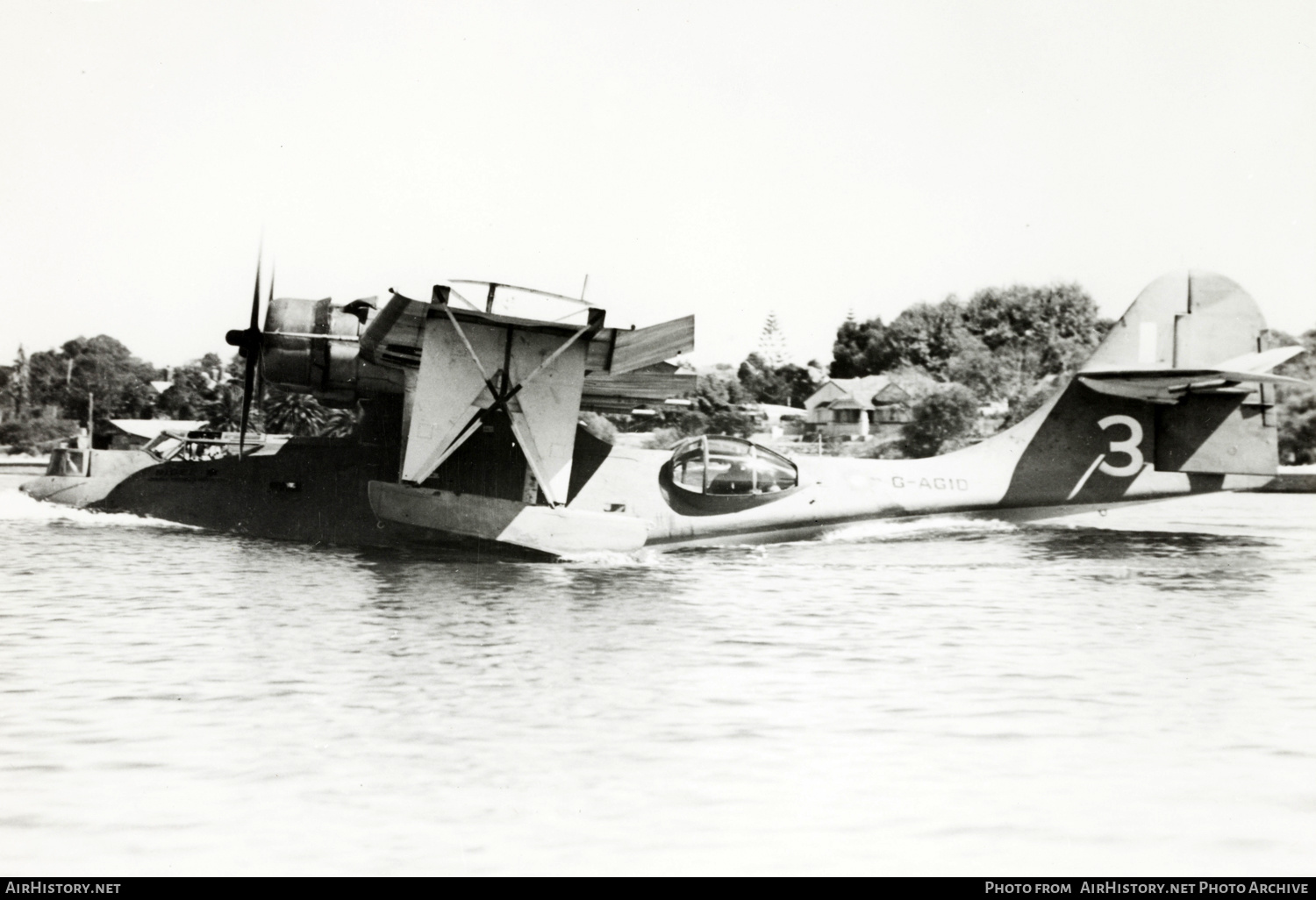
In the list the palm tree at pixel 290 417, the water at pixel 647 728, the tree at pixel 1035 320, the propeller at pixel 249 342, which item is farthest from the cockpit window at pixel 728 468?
the tree at pixel 1035 320

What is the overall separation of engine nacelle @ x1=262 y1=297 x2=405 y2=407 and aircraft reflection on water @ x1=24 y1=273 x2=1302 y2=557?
0.07ft

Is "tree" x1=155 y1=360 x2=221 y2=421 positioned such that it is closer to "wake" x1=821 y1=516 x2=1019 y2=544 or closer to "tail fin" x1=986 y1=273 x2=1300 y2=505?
"wake" x1=821 y1=516 x2=1019 y2=544

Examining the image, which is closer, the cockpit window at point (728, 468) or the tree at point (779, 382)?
the cockpit window at point (728, 468)

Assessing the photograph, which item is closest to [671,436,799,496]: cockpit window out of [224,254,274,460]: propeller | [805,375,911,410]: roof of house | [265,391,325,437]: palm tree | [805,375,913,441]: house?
[224,254,274,460]: propeller

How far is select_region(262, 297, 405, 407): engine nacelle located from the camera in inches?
392

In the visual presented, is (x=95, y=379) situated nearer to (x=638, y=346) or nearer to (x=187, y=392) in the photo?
(x=638, y=346)

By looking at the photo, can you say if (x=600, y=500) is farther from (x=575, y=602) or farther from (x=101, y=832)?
(x=101, y=832)

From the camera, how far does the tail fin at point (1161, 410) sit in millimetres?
10898

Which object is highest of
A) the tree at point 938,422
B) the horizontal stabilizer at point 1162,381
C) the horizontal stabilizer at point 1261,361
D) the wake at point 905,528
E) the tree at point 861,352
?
the tree at point 861,352

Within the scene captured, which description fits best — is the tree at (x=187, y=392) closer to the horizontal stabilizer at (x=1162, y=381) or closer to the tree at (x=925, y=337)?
the horizontal stabilizer at (x=1162, y=381)

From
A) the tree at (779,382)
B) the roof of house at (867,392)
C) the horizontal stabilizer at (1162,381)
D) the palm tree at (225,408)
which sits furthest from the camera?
the tree at (779,382)

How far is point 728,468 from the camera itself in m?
10.9

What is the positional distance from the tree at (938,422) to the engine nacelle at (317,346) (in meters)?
22.3
